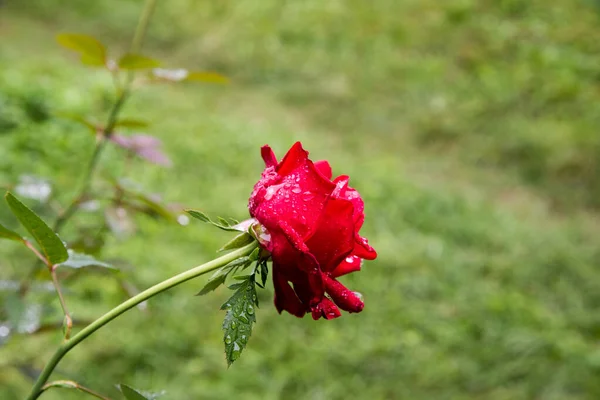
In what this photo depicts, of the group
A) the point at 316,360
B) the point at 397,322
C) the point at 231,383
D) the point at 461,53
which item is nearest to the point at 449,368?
the point at 397,322

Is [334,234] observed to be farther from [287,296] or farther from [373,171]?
[373,171]

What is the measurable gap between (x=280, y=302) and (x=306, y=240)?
6 centimetres

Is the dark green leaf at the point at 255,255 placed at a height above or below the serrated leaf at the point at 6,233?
above

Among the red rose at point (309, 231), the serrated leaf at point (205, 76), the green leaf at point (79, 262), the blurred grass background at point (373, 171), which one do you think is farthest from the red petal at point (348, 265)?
the blurred grass background at point (373, 171)

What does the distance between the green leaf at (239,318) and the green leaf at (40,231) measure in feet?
0.43

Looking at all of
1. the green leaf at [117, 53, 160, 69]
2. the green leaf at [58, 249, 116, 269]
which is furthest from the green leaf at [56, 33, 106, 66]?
the green leaf at [58, 249, 116, 269]

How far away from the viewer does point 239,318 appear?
398mm

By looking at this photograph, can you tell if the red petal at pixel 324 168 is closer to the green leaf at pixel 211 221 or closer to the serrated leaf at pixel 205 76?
the green leaf at pixel 211 221

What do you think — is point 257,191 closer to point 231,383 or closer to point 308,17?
point 231,383

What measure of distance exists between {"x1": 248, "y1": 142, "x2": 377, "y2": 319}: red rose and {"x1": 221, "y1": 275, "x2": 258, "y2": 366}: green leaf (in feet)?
0.07

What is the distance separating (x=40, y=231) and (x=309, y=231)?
0.59 feet

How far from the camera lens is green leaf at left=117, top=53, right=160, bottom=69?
0.77m

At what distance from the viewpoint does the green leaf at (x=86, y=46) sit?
77 cm

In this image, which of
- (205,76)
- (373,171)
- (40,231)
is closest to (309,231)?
(40,231)
